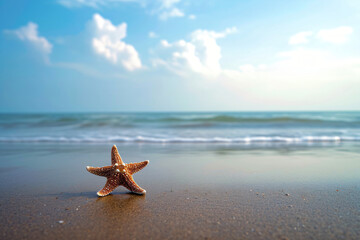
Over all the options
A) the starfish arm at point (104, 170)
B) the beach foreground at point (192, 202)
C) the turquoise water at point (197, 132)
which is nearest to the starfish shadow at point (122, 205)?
the beach foreground at point (192, 202)

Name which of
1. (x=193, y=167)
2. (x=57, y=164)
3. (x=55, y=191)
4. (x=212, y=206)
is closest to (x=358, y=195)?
(x=212, y=206)

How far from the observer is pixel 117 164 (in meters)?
3.55

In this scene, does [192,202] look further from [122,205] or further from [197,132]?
[197,132]

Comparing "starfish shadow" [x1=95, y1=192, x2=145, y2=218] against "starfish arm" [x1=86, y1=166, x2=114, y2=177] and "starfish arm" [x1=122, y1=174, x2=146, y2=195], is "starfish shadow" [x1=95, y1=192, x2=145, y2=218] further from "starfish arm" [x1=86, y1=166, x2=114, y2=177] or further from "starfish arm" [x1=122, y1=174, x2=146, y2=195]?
"starfish arm" [x1=86, y1=166, x2=114, y2=177]

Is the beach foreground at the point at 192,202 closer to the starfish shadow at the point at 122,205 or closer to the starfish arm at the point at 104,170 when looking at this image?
the starfish shadow at the point at 122,205

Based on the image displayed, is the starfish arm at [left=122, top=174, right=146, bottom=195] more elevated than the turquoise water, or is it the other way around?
the starfish arm at [left=122, top=174, right=146, bottom=195]

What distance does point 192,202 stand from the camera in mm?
3299

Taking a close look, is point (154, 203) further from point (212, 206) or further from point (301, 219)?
point (301, 219)

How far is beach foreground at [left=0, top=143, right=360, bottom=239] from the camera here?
2461 millimetres

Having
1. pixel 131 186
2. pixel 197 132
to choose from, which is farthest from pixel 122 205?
pixel 197 132

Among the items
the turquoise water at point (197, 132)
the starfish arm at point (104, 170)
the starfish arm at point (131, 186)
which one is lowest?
the turquoise water at point (197, 132)

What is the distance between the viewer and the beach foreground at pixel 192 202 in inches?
96.9

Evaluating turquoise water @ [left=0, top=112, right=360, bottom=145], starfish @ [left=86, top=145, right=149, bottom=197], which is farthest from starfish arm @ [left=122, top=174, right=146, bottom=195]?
turquoise water @ [left=0, top=112, right=360, bottom=145]

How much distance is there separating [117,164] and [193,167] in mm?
2319
